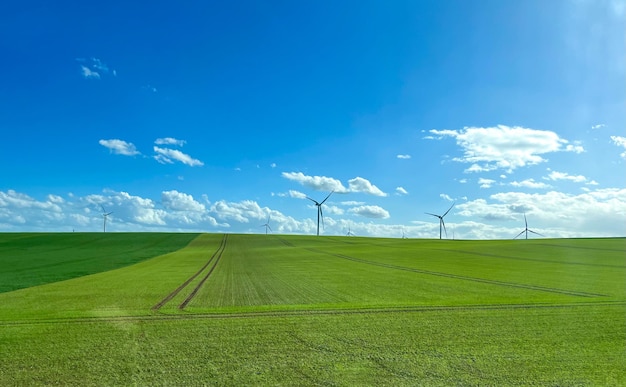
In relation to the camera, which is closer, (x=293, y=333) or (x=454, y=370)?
(x=454, y=370)

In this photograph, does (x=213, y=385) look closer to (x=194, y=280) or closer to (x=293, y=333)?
(x=293, y=333)

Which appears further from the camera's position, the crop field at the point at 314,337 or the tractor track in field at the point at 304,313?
the tractor track in field at the point at 304,313

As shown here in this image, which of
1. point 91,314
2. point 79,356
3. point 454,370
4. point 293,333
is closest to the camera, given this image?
point 454,370

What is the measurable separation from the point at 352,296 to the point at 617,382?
374 inches

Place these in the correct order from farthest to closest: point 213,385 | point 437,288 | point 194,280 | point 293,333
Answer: point 194,280
point 437,288
point 293,333
point 213,385

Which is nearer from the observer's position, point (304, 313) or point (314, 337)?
point (314, 337)

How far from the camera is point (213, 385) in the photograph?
22.1ft

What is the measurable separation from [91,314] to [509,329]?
36.8 feet

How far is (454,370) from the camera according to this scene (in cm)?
741

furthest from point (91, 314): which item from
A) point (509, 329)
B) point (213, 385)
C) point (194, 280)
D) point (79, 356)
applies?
point (509, 329)

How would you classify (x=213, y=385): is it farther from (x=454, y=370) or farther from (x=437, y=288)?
(x=437, y=288)

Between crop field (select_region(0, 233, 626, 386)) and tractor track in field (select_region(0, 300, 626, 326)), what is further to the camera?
tractor track in field (select_region(0, 300, 626, 326))

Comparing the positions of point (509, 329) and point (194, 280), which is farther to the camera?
point (194, 280)

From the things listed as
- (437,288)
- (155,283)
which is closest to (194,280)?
(155,283)
